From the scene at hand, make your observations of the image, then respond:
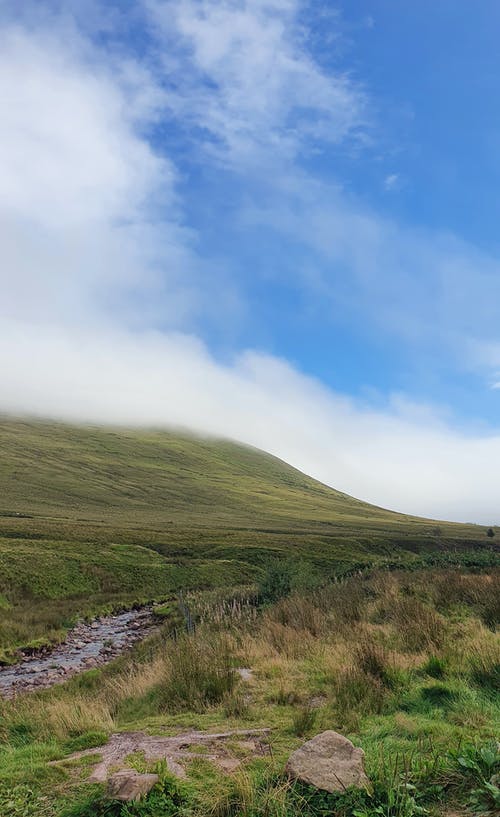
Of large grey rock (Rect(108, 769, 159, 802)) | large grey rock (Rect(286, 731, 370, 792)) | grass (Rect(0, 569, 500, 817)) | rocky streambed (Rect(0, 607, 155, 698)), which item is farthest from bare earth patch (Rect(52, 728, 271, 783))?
rocky streambed (Rect(0, 607, 155, 698))

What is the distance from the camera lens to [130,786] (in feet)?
15.3

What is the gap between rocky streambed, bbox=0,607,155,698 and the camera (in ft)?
65.2

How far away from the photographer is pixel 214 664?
367 inches

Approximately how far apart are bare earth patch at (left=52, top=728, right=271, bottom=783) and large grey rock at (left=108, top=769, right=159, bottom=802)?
0.48 m

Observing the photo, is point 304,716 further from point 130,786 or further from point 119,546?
point 119,546

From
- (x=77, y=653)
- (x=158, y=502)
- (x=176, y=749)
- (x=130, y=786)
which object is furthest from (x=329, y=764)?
(x=158, y=502)

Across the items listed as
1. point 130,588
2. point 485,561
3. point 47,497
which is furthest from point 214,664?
point 47,497

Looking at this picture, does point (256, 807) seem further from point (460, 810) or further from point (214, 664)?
point (214, 664)

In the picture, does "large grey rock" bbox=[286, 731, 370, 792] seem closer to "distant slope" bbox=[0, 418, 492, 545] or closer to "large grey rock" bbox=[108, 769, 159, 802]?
"large grey rock" bbox=[108, 769, 159, 802]

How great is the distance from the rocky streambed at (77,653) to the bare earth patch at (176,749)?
13.0 metres

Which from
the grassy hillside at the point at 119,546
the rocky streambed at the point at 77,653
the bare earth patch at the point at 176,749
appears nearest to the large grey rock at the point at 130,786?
the bare earth patch at the point at 176,749

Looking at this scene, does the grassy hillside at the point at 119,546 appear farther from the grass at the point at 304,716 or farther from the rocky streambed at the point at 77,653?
the grass at the point at 304,716

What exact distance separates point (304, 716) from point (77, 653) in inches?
904

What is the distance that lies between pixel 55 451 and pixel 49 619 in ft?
570
